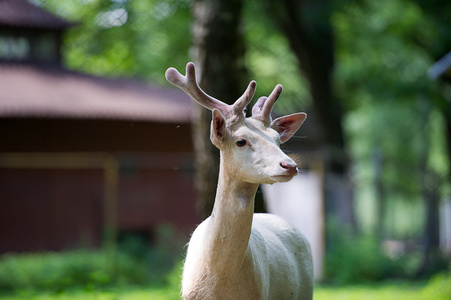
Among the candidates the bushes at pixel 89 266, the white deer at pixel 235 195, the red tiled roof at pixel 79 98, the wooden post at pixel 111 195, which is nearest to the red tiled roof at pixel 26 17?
the red tiled roof at pixel 79 98

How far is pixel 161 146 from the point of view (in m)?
15.5

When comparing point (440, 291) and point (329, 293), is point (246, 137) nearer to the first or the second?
point (440, 291)

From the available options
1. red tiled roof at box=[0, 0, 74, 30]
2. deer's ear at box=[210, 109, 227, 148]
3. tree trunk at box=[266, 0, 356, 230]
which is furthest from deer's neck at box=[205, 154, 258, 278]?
red tiled roof at box=[0, 0, 74, 30]

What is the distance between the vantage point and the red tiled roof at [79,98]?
13.3 metres

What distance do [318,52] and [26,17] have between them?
7132mm

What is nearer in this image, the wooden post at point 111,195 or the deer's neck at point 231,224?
the deer's neck at point 231,224

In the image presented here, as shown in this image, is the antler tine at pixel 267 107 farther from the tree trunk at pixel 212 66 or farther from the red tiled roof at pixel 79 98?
the red tiled roof at pixel 79 98

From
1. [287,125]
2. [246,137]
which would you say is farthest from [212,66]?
[246,137]

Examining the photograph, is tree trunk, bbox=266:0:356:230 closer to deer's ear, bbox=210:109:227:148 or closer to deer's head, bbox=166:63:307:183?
deer's head, bbox=166:63:307:183

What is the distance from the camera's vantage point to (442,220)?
1519cm

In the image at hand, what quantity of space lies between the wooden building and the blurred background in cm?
3

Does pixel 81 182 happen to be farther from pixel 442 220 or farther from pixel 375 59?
pixel 375 59

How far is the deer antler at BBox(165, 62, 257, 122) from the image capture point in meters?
3.75

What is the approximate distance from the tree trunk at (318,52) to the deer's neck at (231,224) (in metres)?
10.7
